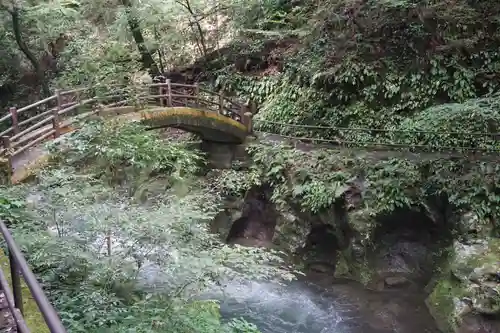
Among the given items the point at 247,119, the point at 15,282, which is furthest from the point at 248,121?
the point at 15,282

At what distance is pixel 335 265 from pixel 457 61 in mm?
6458

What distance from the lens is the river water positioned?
30.3ft

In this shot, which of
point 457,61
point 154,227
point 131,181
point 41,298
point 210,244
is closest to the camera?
point 41,298

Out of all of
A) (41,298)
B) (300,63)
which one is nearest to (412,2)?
(300,63)

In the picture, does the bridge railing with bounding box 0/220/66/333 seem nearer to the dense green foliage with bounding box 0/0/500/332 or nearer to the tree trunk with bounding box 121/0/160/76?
the dense green foliage with bounding box 0/0/500/332

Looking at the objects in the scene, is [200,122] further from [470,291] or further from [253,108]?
[470,291]

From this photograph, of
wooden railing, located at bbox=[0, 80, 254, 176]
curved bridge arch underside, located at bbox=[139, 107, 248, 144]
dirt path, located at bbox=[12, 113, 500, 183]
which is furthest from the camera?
curved bridge arch underside, located at bbox=[139, 107, 248, 144]

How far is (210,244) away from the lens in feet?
20.5

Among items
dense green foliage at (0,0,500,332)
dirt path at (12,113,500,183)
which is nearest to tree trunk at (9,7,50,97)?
dense green foliage at (0,0,500,332)

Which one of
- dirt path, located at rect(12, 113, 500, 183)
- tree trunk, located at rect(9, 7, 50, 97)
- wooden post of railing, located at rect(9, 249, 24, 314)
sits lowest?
wooden post of railing, located at rect(9, 249, 24, 314)

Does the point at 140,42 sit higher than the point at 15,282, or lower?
higher

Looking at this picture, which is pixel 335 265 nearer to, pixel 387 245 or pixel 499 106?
pixel 387 245

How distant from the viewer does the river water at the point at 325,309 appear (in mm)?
9227

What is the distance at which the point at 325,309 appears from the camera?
9.98 metres
